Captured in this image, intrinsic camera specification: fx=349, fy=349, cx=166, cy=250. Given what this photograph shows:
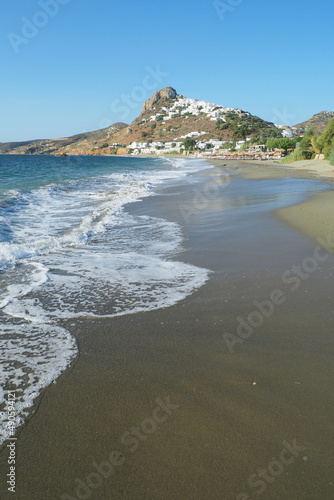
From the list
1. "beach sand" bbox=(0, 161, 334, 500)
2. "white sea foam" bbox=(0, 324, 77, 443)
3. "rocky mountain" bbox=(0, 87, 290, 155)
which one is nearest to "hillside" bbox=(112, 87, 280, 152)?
"rocky mountain" bbox=(0, 87, 290, 155)

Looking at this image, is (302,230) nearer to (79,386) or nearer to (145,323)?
(145,323)

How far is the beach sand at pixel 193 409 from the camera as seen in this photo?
1743 millimetres

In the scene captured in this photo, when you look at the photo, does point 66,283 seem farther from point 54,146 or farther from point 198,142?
point 54,146

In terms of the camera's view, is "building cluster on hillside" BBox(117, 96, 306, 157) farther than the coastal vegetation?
Yes

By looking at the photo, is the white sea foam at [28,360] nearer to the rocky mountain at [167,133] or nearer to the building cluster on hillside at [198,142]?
the building cluster on hillside at [198,142]

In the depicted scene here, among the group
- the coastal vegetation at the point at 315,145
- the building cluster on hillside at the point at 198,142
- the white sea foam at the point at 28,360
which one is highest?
the building cluster on hillside at the point at 198,142

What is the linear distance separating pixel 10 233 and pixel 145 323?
618 centimetres

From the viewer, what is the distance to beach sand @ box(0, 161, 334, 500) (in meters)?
1.74

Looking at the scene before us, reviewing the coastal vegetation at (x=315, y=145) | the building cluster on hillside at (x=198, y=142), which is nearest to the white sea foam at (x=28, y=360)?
the coastal vegetation at (x=315, y=145)

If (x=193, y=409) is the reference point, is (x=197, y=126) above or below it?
above

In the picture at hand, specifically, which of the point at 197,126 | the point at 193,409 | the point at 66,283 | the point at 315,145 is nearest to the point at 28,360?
the point at 193,409

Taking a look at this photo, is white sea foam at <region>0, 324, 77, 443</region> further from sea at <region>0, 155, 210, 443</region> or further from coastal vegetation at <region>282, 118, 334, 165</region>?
coastal vegetation at <region>282, 118, 334, 165</region>

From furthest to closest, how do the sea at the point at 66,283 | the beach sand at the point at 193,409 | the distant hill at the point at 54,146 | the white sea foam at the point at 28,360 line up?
the distant hill at the point at 54,146
the sea at the point at 66,283
the white sea foam at the point at 28,360
the beach sand at the point at 193,409

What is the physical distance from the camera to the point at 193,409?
2.22m
